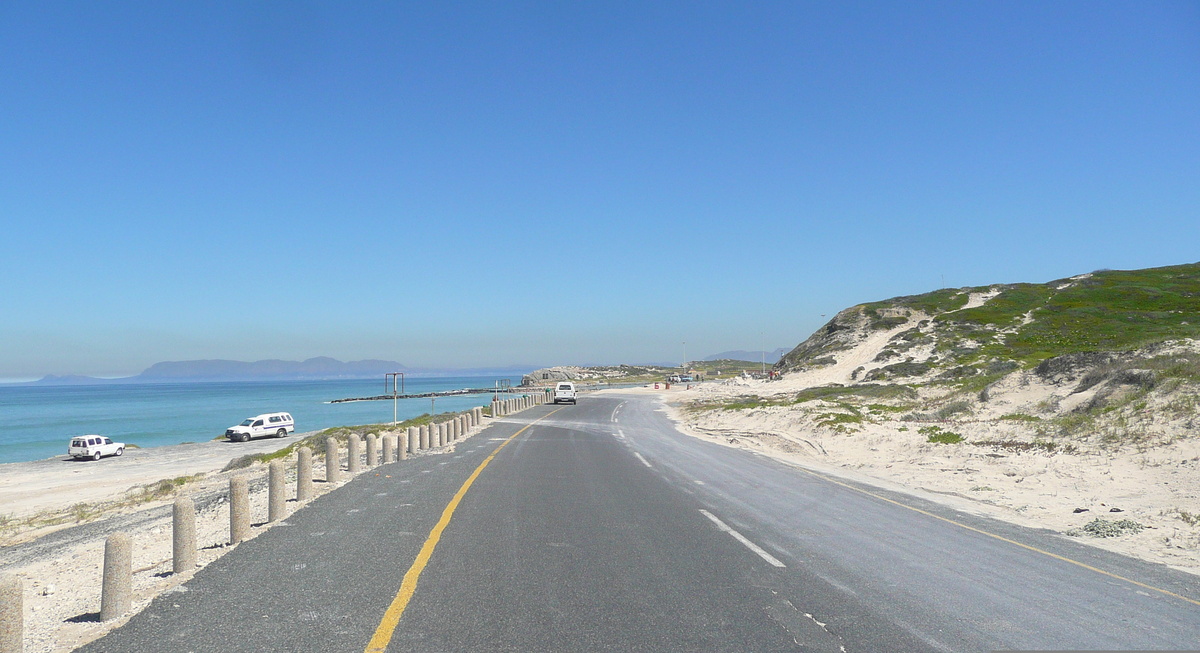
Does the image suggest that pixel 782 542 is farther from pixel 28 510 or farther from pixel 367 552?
pixel 28 510

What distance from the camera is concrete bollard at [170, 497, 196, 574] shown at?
758 cm

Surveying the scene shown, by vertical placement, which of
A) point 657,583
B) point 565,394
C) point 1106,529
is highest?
point 565,394

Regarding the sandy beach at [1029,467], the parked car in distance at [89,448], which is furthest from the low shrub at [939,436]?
the parked car in distance at [89,448]

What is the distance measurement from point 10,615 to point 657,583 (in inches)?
209

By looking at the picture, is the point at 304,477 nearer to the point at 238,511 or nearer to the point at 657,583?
the point at 238,511

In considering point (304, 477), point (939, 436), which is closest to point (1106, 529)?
point (939, 436)

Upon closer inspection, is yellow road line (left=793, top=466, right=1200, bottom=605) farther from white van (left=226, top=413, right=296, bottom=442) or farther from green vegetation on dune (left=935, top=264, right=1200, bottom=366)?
white van (left=226, top=413, right=296, bottom=442)

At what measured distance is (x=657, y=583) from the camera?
685 centimetres

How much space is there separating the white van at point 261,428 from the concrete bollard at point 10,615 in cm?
5642

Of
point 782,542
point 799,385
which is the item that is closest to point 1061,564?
point 782,542

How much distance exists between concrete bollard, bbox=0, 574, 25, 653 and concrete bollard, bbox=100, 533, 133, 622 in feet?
3.30

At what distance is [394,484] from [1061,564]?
1155cm

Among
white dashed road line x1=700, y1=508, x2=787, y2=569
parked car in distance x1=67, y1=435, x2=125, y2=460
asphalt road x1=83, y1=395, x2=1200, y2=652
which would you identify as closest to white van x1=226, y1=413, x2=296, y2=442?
parked car in distance x1=67, y1=435, x2=125, y2=460

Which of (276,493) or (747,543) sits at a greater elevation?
(276,493)
